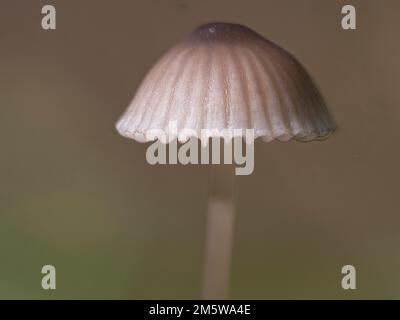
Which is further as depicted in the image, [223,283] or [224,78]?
[223,283]

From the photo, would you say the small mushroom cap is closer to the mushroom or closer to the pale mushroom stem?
the mushroom

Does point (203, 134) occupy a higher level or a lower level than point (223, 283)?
higher

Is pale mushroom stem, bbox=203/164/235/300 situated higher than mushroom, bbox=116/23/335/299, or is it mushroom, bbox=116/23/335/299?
mushroom, bbox=116/23/335/299

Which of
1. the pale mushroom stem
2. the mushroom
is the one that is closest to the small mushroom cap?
the mushroom

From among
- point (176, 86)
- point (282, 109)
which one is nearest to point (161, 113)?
Result: point (176, 86)

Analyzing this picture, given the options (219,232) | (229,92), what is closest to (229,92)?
(229,92)

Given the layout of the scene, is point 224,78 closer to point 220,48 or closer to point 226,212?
point 220,48
